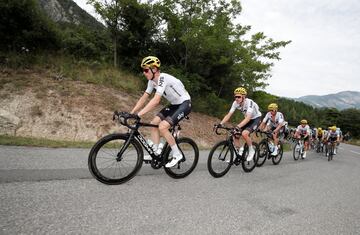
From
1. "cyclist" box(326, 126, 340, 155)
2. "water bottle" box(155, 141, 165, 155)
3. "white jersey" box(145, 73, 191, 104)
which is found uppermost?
"white jersey" box(145, 73, 191, 104)

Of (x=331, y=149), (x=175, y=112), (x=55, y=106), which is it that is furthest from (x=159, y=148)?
(x=331, y=149)

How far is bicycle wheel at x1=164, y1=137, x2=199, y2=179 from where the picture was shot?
5797 millimetres

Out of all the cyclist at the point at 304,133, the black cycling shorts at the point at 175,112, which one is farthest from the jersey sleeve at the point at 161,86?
the cyclist at the point at 304,133

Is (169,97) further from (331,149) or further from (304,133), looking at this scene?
(331,149)

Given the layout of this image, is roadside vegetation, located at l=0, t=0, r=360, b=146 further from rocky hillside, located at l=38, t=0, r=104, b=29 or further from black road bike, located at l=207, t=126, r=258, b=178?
black road bike, located at l=207, t=126, r=258, b=178

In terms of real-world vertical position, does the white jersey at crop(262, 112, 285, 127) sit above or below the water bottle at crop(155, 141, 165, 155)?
above

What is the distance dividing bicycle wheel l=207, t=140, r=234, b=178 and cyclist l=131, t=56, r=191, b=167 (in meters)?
1.19

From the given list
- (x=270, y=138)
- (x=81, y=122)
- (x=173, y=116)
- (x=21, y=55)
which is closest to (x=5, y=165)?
(x=173, y=116)

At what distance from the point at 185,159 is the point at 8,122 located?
925 cm

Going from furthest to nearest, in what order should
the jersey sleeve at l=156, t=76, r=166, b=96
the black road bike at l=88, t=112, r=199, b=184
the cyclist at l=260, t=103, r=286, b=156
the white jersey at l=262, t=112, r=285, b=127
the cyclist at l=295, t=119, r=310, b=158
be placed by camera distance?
the cyclist at l=295, t=119, r=310, b=158
the white jersey at l=262, t=112, r=285, b=127
the cyclist at l=260, t=103, r=286, b=156
the jersey sleeve at l=156, t=76, r=166, b=96
the black road bike at l=88, t=112, r=199, b=184

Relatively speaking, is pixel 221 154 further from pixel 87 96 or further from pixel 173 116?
pixel 87 96

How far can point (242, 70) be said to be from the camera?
75.9 feet

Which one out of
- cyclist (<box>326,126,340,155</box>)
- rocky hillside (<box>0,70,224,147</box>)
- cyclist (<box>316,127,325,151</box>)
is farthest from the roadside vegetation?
cyclist (<box>326,126,340,155</box>)

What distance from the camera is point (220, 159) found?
6.74 m
